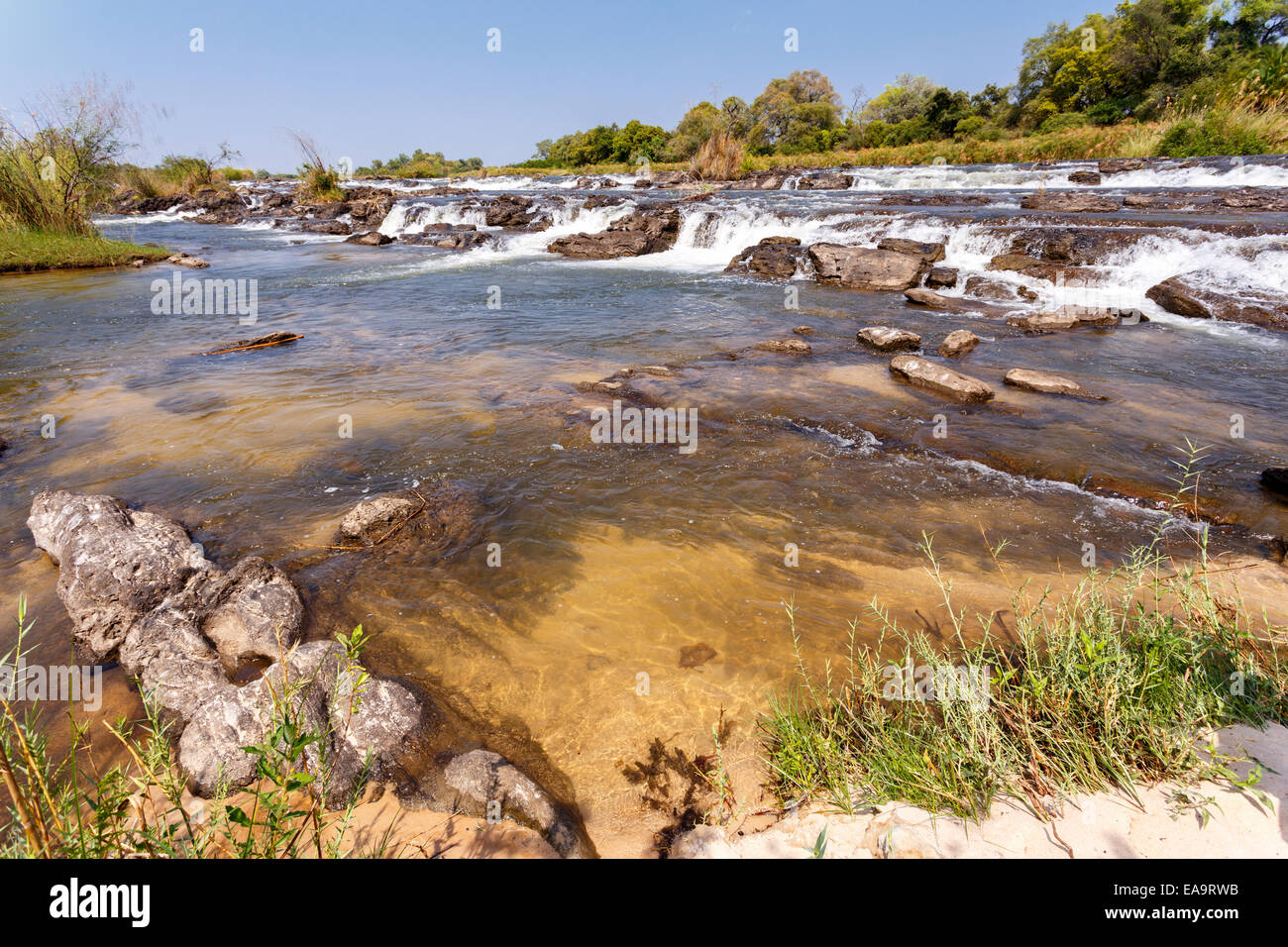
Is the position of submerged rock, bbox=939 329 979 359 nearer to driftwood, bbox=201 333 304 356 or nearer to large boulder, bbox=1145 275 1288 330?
large boulder, bbox=1145 275 1288 330

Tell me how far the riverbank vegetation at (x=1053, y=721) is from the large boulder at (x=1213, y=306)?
1052cm

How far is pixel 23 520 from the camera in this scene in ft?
14.7

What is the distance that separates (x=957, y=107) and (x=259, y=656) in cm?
5539

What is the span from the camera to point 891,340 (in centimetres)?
887

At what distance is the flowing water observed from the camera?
3.29 m

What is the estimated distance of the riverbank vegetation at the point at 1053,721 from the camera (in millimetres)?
2082

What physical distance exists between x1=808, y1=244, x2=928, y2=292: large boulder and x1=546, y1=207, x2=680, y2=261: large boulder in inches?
249

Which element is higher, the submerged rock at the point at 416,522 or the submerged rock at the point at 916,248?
the submerged rock at the point at 916,248

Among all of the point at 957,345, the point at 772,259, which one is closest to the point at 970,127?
the point at 772,259

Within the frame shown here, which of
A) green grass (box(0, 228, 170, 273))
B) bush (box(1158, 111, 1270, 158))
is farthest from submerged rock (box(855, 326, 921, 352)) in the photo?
bush (box(1158, 111, 1270, 158))

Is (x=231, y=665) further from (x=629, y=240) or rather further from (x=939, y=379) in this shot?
(x=629, y=240)

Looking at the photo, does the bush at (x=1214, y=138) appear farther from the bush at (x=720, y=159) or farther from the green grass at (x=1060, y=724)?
the green grass at (x=1060, y=724)

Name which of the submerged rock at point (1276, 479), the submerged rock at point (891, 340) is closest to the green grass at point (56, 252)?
the submerged rock at point (891, 340)
